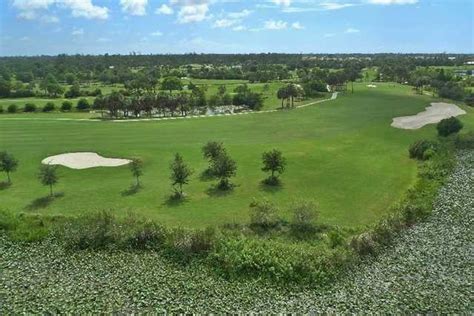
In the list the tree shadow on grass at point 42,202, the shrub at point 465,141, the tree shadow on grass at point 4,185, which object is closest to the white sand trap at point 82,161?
the tree shadow on grass at point 4,185

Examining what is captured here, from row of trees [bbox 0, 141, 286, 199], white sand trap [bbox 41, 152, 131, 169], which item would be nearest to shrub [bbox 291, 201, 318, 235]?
row of trees [bbox 0, 141, 286, 199]

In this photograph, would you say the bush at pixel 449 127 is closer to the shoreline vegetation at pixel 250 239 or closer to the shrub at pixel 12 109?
the shoreline vegetation at pixel 250 239

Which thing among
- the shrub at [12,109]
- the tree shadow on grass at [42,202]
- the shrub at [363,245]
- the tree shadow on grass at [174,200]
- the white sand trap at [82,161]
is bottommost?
the shrub at [363,245]

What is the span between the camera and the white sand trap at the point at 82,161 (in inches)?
2369

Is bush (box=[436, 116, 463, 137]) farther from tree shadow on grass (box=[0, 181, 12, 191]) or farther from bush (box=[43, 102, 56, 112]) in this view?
bush (box=[43, 102, 56, 112])

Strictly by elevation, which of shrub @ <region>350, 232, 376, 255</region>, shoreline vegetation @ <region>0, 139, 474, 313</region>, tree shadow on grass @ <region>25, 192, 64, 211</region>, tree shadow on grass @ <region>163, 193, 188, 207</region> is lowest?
shoreline vegetation @ <region>0, 139, 474, 313</region>

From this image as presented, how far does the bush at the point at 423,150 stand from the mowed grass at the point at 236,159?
1.72m

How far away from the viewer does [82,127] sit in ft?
297

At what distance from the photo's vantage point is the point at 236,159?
62781 mm

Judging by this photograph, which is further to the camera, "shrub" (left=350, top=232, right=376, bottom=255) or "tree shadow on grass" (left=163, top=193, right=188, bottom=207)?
"tree shadow on grass" (left=163, top=193, right=188, bottom=207)

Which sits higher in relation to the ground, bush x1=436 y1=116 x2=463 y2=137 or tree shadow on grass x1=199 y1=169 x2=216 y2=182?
bush x1=436 y1=116 x2=463 y2=137

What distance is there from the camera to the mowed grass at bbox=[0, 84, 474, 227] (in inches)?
1805

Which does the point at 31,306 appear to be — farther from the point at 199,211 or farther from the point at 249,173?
the point at 249,173

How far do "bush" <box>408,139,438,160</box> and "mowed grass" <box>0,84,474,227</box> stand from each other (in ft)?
5.63
